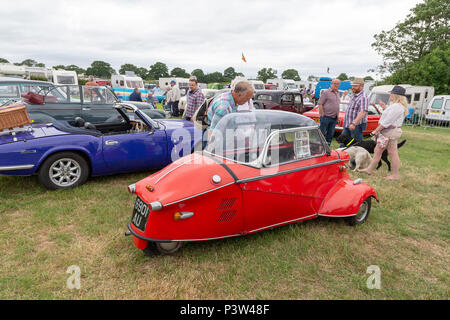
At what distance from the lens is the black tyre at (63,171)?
4305mm

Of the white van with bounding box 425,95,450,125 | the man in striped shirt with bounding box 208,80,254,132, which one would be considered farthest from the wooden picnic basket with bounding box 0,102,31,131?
the white van with bounding box 425,95,450,125

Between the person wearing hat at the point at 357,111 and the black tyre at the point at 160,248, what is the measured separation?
5084 millimetres

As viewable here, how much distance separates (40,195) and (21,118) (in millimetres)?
1246

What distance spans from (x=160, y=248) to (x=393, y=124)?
16.1ft

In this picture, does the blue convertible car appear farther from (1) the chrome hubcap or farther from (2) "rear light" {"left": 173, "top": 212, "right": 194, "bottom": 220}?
(2) "rear light" {"left": 173, "top": 212, "right": 194, "bottom": 220}

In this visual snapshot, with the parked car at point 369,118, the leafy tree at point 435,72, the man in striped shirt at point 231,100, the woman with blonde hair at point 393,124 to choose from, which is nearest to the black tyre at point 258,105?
the parked car at point 369,118

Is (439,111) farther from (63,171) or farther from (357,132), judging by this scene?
(63,171)

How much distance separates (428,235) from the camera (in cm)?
362

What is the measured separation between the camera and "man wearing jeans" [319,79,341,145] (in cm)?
685

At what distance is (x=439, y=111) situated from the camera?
48.4 ft

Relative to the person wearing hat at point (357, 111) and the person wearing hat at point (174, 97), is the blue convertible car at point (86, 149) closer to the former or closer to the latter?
the person wearing hat at point (357, 111)
